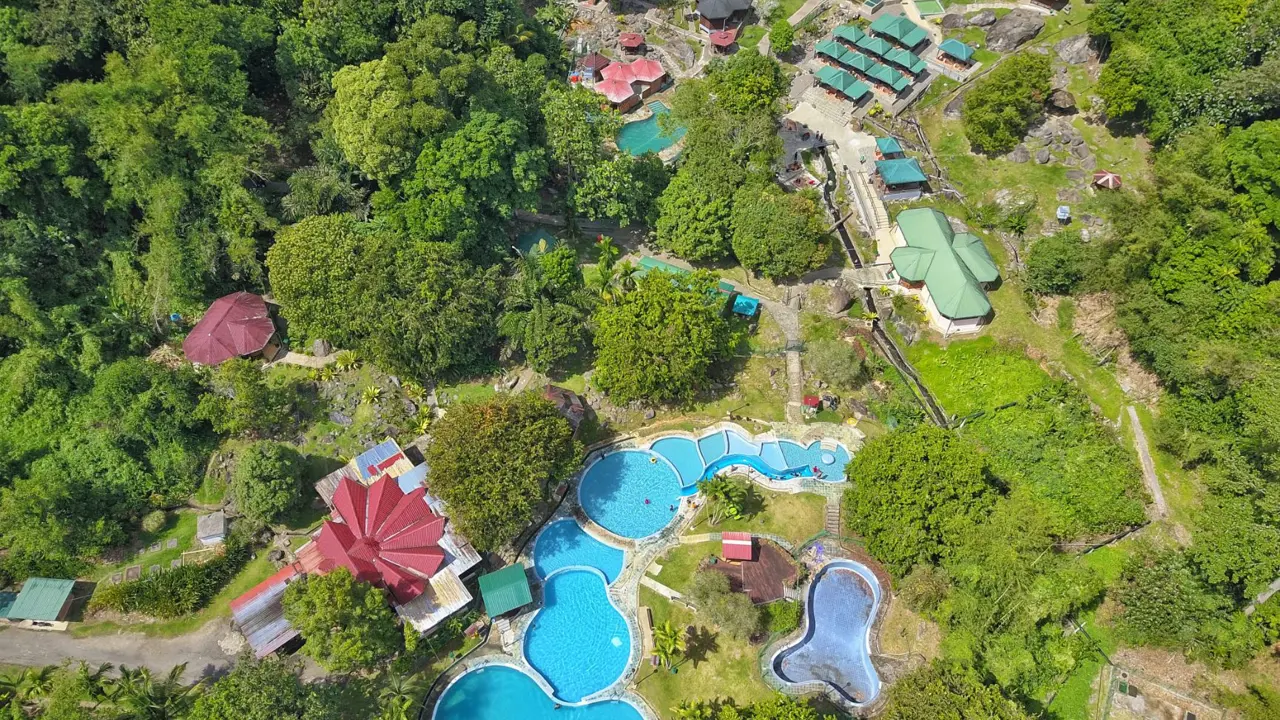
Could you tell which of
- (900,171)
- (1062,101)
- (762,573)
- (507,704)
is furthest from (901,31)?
(507,704)

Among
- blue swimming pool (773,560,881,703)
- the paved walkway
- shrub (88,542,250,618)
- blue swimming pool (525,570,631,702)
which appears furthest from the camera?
shrub (88,542,250,618)

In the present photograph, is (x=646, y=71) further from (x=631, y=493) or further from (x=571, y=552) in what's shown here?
(x=571, y=552)

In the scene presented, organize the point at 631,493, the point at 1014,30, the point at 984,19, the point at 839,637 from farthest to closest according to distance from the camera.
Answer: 1. the point at 984,19
2. the point at 1014,30
3. the point at 631,493
4. the point at 839,637

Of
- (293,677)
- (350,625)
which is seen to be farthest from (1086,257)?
(293,677)

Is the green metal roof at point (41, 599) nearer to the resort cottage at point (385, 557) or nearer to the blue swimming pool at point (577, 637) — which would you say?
the resort cottage at point (385, 557)

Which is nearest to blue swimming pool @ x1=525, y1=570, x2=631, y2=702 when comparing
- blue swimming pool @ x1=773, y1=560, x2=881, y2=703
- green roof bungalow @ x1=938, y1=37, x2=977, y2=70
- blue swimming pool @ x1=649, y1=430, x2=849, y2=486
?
blue swimming pool @ x1=773, y1=560, x2=881, y2=703

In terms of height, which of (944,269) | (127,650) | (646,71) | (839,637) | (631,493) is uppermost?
(646,71)

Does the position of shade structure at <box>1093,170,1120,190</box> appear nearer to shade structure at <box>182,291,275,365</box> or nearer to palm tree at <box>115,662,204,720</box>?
shade structure at <box>182,291,275,365</box>
